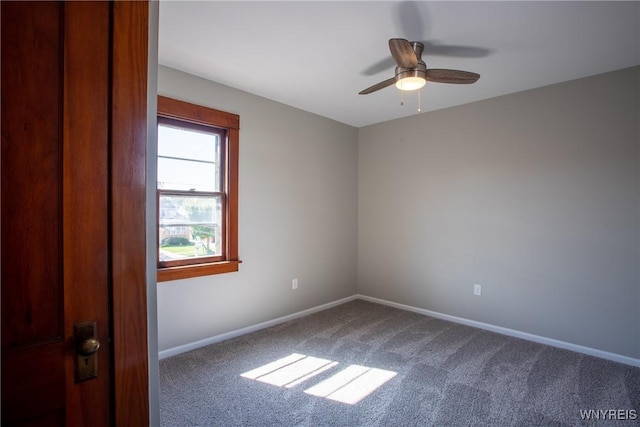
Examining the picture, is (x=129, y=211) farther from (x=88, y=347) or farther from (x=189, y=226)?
(x=189, y=226)

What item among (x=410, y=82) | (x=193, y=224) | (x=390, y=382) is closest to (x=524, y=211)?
(x=410, y=82)

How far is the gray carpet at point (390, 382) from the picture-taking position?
202 cm

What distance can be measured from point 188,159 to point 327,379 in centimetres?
228

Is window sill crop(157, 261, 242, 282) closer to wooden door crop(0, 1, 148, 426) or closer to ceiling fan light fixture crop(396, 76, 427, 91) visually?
wooden door crop(0, 1, 148, 426)

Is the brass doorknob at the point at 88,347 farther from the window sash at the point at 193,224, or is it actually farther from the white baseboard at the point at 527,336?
the white baseboard at the point at 527,336

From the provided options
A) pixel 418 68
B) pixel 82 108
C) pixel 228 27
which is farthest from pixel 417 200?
pixel 82 108

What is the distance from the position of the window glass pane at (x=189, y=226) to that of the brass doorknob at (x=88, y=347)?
6.80 ft

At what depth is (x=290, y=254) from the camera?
149 inches

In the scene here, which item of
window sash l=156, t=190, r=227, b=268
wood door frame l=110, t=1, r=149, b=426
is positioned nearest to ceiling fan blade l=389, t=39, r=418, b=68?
wood door frame l=110, t=1, r=149, b=426

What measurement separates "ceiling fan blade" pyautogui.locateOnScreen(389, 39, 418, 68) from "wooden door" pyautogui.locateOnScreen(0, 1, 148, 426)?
1467 millimetres

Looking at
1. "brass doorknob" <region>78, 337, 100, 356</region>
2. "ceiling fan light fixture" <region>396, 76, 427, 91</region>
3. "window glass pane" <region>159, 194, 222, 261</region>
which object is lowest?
"brass doorknob" <region>78, 337, 100, 356</region>

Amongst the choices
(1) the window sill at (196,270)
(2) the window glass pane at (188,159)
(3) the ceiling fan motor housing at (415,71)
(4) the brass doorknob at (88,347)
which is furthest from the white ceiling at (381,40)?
(4) the brass doorknob at (88,347)

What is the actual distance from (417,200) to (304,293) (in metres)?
1.86

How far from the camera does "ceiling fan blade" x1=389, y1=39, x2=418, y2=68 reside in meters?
1.91
